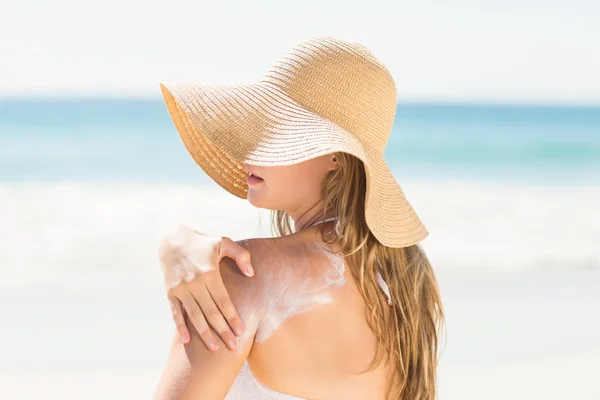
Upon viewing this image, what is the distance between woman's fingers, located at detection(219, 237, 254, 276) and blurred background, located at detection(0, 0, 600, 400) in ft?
2.62

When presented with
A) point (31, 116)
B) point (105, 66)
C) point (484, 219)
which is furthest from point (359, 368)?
point (105, 66)

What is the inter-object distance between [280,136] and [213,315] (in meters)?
0.34

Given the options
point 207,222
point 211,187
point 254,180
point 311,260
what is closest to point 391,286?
point 311,260

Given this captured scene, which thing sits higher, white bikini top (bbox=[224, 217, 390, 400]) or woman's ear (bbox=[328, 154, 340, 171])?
woman's ear (bbox=[328, 154, 340, 171])

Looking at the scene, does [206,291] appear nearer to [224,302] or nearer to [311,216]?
[224,302]

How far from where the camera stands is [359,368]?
1.47m

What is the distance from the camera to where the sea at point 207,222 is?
4.65 metres

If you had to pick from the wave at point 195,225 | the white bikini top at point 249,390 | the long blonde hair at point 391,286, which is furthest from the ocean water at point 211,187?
the white bikini top at point 249,390

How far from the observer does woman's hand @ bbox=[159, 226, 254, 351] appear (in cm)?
135

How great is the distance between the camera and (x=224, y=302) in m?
1.36

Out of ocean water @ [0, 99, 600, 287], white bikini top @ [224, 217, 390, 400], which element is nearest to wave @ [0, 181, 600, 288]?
ocean water @ [0, 99, 600, 287]

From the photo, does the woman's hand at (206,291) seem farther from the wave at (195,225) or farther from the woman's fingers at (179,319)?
the wave at (195,225)

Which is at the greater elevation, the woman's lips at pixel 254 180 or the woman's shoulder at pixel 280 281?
the woman's lips at pixel 254 180

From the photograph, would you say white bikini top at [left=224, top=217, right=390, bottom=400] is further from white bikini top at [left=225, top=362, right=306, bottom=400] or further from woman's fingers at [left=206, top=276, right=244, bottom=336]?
woman's fingers at [left=206, top=276, right=244, bottom=336]
